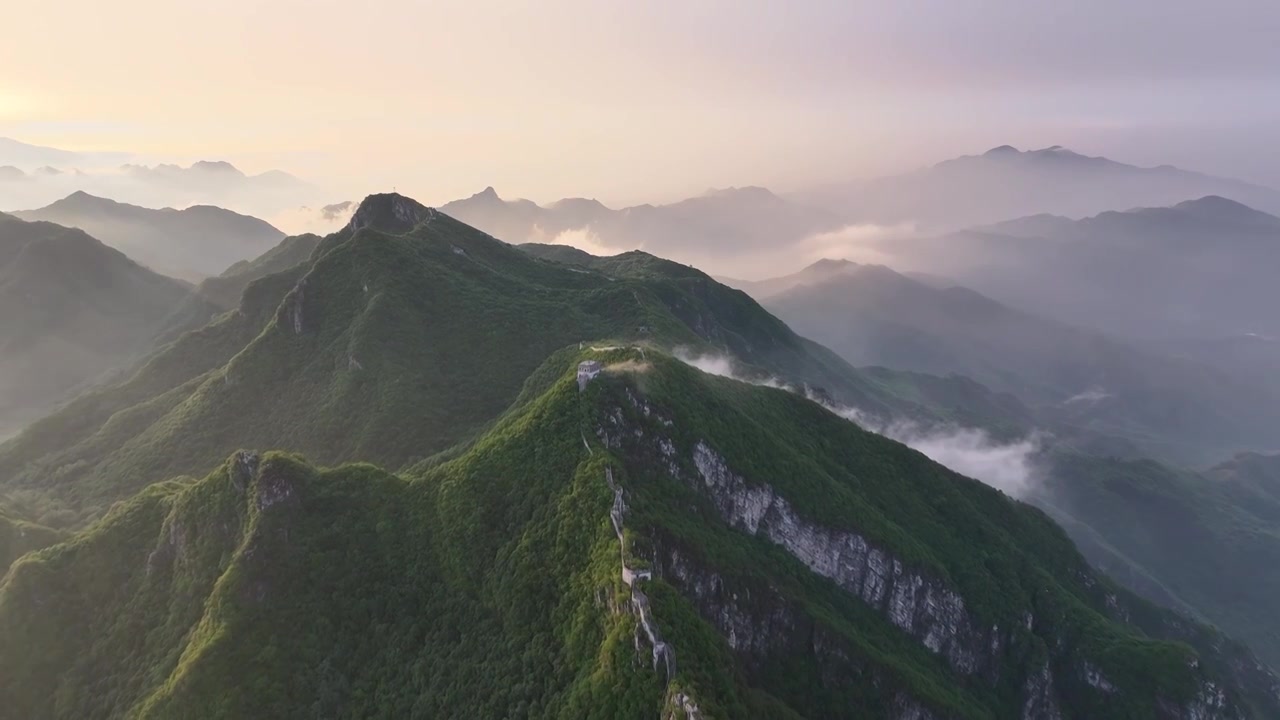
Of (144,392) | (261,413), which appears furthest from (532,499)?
(144,392)

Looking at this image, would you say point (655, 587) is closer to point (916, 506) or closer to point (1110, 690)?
point (916, 506)

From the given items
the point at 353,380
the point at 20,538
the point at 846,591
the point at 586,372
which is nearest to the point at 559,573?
the point at 586,372

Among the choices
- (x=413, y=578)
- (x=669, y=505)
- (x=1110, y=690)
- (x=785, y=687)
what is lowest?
(x=1110, y=690)

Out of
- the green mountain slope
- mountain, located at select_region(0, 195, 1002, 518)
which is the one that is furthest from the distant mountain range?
mountain, located at select_region(0, 195, 1002, 518)

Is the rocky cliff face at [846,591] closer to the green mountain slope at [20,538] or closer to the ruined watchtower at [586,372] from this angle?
the ruined watchtower at [586,372]

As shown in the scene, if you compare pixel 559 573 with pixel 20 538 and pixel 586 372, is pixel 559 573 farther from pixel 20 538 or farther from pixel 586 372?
pixel 20 538

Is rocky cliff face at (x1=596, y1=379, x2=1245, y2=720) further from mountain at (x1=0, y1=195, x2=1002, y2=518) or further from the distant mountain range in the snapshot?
mountain at (x1=0, y1=195, x2=1002, y2=518)
